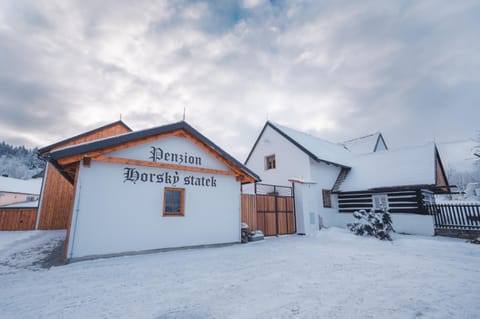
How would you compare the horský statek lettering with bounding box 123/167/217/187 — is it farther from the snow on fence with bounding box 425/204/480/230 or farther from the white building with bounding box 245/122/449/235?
the snow on fence with bounding box 425/204/480/230

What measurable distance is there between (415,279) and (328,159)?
12.5 meters

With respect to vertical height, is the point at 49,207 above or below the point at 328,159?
below

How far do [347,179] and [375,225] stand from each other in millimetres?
6336

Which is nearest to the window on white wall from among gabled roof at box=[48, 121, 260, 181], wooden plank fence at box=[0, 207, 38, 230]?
gabled roof at box=[48, 121, 260, 181]

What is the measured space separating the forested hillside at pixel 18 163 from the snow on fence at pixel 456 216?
243 feet

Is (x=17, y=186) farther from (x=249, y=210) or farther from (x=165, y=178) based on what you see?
(x=249, y=210)

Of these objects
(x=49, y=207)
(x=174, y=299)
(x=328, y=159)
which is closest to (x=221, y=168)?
(x=174, y=299)

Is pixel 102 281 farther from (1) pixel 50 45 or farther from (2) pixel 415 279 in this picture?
(1) pixel 50 45

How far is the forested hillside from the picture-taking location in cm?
5797

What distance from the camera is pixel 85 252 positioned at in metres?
6.55

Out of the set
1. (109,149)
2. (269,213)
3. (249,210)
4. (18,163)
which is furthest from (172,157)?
(18,163)

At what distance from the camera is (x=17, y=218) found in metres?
14.1

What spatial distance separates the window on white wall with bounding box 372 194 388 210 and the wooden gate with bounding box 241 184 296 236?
6390 millimetres

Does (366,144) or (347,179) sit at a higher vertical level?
(366,144)
